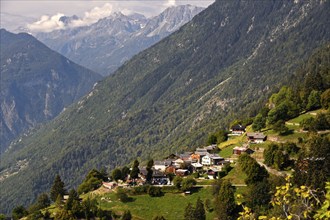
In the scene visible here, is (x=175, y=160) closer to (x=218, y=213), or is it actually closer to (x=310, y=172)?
(x=218, y=213)

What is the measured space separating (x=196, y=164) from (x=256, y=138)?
2082 cm

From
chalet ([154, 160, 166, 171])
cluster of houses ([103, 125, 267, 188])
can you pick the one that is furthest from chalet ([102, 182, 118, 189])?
chalet ([154, 160, 166, 171])

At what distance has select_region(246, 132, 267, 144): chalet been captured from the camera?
5231 inches

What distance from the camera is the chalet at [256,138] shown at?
436ft

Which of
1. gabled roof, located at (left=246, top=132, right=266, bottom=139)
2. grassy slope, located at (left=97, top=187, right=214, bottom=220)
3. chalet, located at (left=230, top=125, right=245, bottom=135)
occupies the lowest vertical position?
grassy slope, located at (left=97, top=187, right=214, bottom=220)

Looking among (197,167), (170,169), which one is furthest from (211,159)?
(170,169)

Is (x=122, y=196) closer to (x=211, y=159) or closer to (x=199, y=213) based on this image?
(x=199, y=213)

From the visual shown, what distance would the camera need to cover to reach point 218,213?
9262 cm

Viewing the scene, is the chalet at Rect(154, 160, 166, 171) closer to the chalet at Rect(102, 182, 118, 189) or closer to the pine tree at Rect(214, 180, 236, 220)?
the chalet at Rect(102, 182, 118, 189)

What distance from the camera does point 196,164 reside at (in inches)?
5276

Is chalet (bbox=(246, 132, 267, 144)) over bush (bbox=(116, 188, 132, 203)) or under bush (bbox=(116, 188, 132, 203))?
over

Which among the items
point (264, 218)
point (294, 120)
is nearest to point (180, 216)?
point (294, 120)

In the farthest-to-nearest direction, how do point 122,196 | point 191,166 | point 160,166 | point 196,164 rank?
1. point 160,166
2. point 196,164
3. point 191,166
4. point 122,196

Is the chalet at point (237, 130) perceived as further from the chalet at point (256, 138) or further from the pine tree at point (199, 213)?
the pine tree at point (199, 213)
